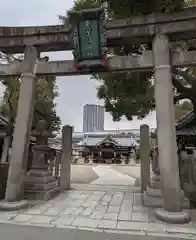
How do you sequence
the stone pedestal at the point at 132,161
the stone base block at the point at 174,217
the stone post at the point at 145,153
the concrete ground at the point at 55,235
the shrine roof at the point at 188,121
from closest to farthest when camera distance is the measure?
the concrete ground at the point at 55,235, the stone base block at the point at 174,217, the stone post at the point at 145,153, the shrine roof at the point at 188,121, the stone pedestal at the point at 132,161

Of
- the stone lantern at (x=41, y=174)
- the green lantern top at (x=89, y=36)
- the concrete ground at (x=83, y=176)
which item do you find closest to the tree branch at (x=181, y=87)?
the green lantern top at (x=89, y=36)

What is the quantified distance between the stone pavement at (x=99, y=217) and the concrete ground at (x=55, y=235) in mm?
168

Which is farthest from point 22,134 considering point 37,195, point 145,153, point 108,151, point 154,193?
point 108,151

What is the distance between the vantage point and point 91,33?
18.5 feet

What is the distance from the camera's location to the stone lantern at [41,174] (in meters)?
6.66

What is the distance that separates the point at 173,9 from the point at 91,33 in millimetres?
2018

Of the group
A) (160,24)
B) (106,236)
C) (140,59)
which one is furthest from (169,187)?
(160,24)

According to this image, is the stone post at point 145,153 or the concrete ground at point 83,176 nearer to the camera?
the stone post at point 145,153

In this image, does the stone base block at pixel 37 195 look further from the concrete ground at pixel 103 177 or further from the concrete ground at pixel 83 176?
the concrete ground at pixel 83 176

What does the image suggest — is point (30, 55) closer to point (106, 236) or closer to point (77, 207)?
point (77, 207)

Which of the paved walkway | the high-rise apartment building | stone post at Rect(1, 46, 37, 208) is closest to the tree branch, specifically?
stone post at Rect(1, 46, 37, 208)

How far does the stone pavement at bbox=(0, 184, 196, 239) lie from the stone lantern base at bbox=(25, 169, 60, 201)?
14.0 inches

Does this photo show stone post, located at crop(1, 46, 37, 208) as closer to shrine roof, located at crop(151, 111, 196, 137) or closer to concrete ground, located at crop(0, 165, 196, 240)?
concrete ground, located at crop(0, 165, 196, 240)

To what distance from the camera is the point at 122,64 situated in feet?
18.4
